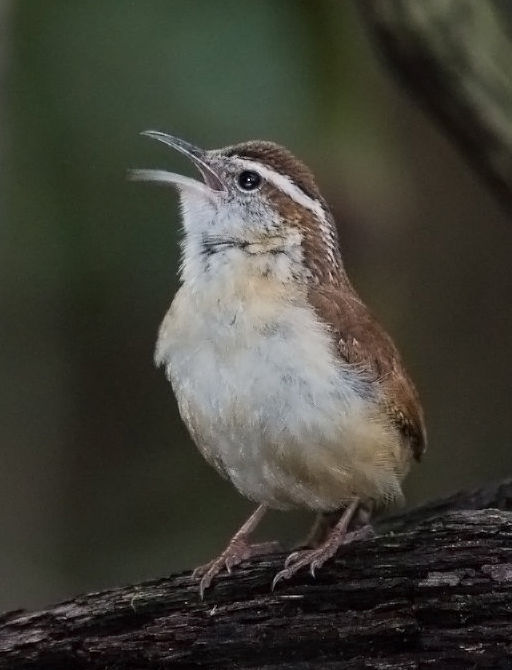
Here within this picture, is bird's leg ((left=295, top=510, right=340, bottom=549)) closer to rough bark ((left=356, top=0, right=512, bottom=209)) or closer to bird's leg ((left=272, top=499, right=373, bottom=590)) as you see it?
bird's leg ((left=272, top=499, right=373, bottom=590))

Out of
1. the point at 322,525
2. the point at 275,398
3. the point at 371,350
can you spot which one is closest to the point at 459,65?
the point at 371,350

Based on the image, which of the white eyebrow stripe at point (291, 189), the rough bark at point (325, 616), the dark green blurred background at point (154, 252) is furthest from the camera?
the dark green blurred background at point (154, 252)

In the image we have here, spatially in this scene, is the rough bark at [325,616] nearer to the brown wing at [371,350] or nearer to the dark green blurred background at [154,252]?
the brown wing at [371,350]

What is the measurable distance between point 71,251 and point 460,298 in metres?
2.17

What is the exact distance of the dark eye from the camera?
3033mm

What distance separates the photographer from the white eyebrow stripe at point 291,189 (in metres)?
3.00

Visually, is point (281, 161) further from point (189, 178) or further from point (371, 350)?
point (371, 350)

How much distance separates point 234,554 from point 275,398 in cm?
53

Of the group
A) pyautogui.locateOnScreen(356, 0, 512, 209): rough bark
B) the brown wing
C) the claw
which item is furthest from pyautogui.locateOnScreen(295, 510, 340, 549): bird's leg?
pyautogui.locateOnScreen(356, 0, 512, 209): rough bark

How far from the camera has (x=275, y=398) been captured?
2.53m

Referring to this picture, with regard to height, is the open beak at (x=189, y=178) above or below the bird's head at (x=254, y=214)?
above

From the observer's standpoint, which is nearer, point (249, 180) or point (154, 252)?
point (249, 180)

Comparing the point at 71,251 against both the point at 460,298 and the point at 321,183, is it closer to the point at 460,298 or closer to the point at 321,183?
the point at 321,183

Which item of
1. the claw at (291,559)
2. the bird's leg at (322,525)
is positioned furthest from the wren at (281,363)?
the bird's leg at (322,525)
